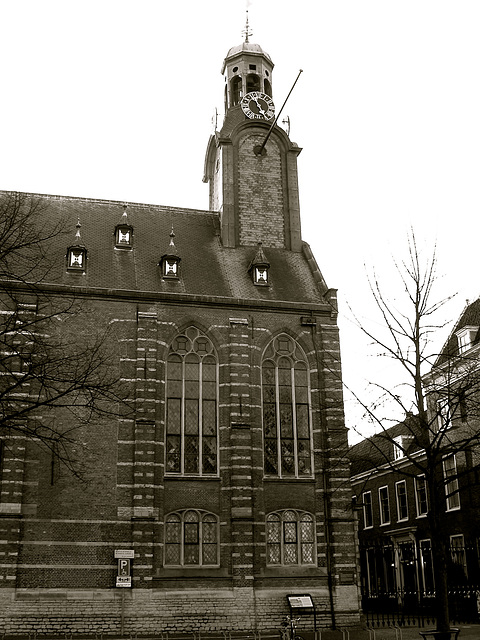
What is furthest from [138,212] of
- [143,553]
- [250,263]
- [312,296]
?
[143,553]

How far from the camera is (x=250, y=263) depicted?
3388cm

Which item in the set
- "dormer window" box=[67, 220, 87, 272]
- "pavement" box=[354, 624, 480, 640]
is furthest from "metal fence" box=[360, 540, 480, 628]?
"dormer window" box=[67, 220, 87, 272]

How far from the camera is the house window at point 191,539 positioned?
27828 mm

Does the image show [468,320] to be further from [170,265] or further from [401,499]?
[170,265]

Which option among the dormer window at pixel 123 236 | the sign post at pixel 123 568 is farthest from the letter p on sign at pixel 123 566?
the dormer window at pixel 123 236

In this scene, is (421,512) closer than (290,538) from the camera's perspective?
No

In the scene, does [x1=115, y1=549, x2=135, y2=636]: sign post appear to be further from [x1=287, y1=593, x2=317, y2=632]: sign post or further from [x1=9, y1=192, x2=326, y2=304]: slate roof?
[x1=9, y1=192, x2=326, y2=304]: slate roof

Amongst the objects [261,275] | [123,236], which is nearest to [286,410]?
[261,275]

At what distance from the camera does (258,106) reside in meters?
37.6

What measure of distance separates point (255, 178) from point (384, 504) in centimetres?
2136

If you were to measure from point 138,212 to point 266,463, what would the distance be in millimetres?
13527

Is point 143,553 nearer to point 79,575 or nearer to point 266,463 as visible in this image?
point 79,575

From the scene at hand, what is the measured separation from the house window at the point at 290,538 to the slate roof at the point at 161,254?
9.03 meters

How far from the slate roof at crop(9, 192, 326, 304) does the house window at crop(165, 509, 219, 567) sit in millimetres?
9092
